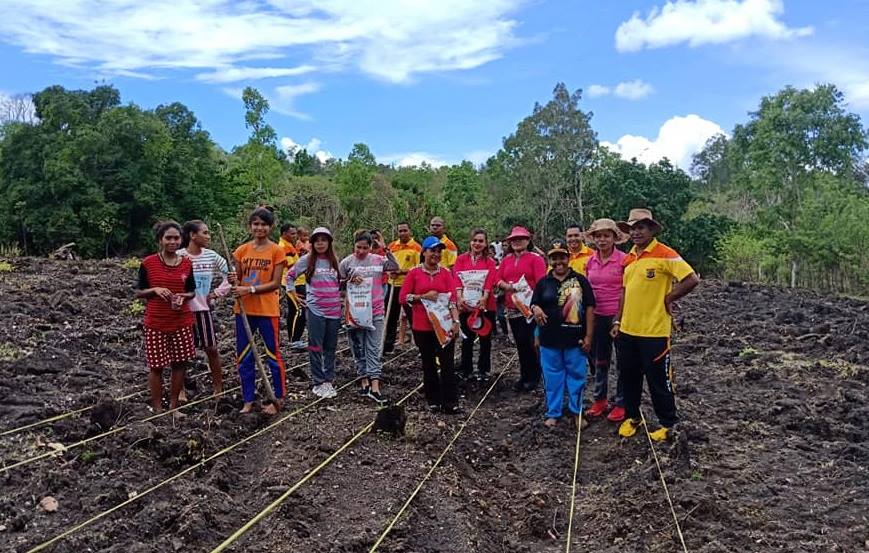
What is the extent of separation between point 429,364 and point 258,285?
168 centimetres

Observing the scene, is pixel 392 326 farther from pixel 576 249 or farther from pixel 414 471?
pixel 414 471

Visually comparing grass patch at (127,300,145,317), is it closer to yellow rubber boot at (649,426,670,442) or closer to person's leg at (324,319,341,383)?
person's leg at (324,319,341,383)

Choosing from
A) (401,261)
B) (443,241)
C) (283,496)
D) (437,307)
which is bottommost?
(283,496)

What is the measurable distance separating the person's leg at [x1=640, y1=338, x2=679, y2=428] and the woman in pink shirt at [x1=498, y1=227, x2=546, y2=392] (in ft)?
5.36

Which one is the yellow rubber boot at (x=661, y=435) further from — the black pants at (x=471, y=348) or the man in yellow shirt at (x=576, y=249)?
the black pants at (x=471, y=348)

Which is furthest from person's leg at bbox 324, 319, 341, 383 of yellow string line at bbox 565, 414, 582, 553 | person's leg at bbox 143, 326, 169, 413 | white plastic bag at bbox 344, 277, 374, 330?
yellow string line at bbox 565, 414, 582, 553

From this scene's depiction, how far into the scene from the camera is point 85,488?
14.7ft

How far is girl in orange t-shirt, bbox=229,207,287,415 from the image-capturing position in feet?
19.4

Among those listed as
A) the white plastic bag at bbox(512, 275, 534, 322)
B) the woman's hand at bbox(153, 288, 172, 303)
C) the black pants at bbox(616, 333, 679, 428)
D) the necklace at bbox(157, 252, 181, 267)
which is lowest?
the black pants at bbox(616, 333, 679, 428)

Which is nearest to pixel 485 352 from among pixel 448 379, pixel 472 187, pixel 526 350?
pixel 526 350

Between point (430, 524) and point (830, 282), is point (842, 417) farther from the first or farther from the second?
point (830, 282)

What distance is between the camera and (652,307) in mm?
5355

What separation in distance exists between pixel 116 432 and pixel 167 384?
1816 millimetres

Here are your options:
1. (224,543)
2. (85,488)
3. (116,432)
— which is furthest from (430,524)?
(116,432)
